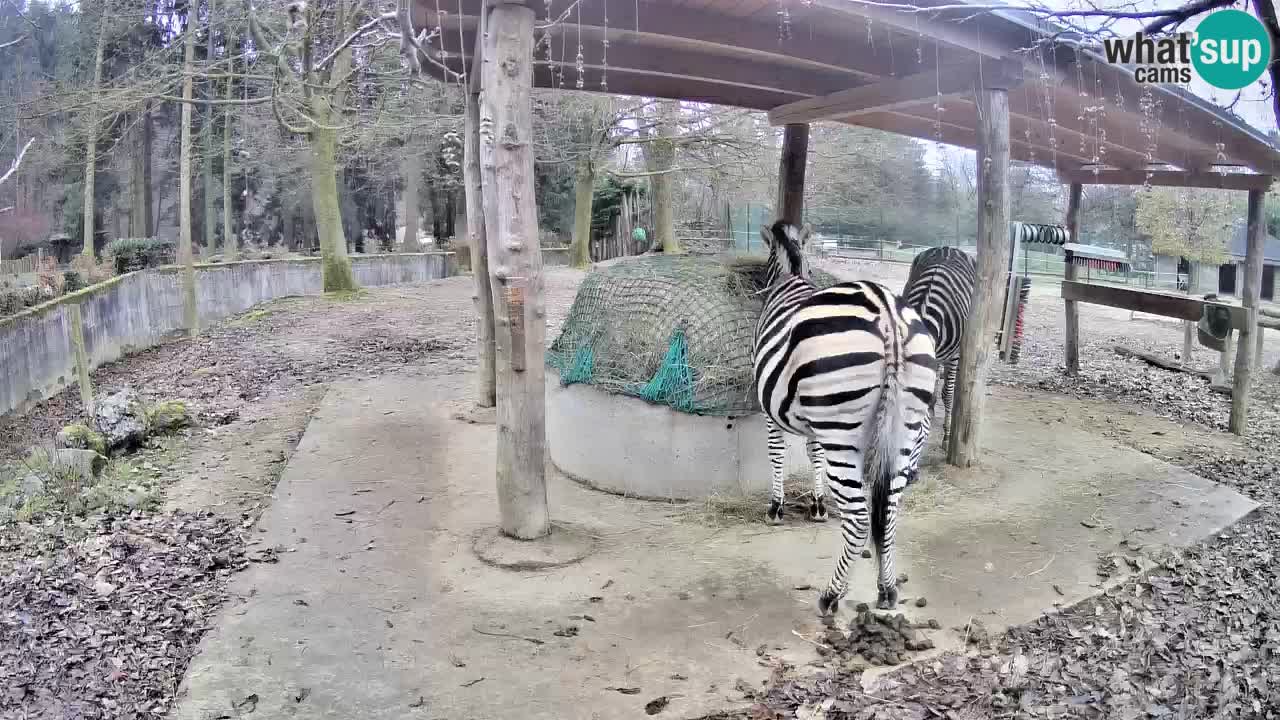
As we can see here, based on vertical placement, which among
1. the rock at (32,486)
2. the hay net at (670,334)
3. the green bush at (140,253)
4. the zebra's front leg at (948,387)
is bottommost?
the rock at (32,486)

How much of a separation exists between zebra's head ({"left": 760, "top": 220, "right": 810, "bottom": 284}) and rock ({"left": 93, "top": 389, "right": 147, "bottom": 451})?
19.4ft

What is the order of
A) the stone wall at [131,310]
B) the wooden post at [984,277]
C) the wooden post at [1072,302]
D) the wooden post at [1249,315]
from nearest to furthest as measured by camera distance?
the wooden post at [984,277] → the wooden post at [1249,315] → the stone wall at [131,310] → the wooden post at [1072,302]

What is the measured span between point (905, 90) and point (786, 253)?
76.8 inches

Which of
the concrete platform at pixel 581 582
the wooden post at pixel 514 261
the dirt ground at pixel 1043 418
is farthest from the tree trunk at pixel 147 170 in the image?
the wooden post at pixel 514 261

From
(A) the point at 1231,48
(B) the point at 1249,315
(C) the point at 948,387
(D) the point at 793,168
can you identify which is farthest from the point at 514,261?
(B) the point at 1249,315

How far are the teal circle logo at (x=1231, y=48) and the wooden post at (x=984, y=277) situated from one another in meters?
2.65

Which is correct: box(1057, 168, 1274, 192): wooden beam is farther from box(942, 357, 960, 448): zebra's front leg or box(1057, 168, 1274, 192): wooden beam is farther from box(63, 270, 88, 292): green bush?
box(63, 270, 88, 292): green bush

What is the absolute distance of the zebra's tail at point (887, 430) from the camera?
409 centimetres

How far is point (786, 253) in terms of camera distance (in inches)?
250

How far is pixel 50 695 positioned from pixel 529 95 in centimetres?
385

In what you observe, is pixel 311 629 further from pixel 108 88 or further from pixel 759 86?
pixel 108 88

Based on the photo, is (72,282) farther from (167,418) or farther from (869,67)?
(869,67)

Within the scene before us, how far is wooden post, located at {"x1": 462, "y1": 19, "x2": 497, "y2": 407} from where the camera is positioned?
8109mm

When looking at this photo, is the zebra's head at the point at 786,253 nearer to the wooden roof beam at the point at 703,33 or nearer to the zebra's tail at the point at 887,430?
the wooden roof beam at the point at 703,33
